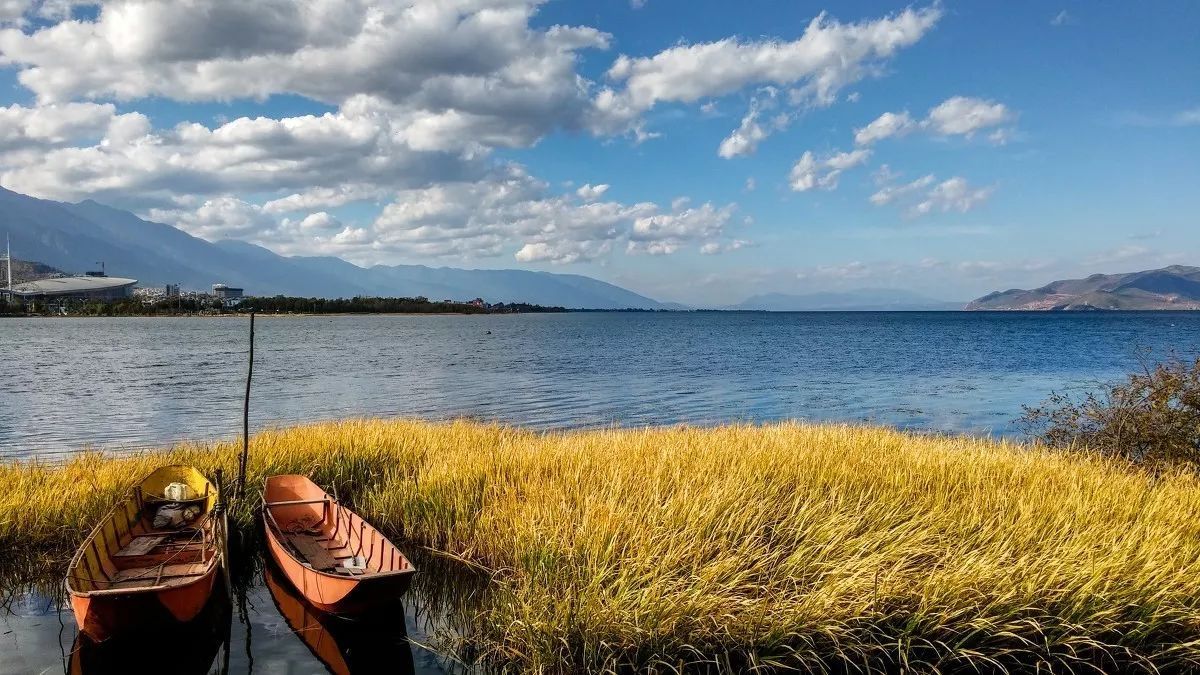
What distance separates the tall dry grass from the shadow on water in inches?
18.6

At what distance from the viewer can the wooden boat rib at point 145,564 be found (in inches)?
316

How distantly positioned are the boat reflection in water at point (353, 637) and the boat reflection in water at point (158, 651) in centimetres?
93

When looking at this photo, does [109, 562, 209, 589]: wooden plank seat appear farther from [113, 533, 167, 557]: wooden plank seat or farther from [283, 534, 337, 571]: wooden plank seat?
[283, 534, 337, 571]: wooden plank seat

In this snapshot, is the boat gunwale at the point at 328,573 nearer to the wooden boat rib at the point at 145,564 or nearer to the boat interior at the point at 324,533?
the boat interior at the point at 324,533

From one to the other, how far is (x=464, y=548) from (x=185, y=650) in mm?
3760

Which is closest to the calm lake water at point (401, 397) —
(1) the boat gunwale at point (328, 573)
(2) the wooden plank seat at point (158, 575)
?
(2) the wooden plank seat at point (158, 575)

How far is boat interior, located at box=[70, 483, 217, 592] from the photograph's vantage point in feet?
29.7

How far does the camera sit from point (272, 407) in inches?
1342

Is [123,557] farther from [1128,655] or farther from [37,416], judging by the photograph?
[37,416]

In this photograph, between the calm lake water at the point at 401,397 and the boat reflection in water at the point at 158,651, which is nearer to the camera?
the boat reflection in water at the point at 158,651

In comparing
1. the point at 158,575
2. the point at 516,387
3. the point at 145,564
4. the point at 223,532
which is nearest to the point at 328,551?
the point at 223,532

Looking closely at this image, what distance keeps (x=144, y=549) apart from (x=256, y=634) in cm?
288

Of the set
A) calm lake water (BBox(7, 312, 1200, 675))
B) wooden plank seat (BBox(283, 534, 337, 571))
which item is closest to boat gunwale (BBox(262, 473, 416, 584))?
wooden plank seat (BBox(283, 534, 337, 571))

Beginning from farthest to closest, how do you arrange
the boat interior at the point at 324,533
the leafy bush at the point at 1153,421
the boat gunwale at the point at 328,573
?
the leafy bush at the point at 1153,421
the boat interior at the point at 324,533
the boat gunwale at the point at 328,573
